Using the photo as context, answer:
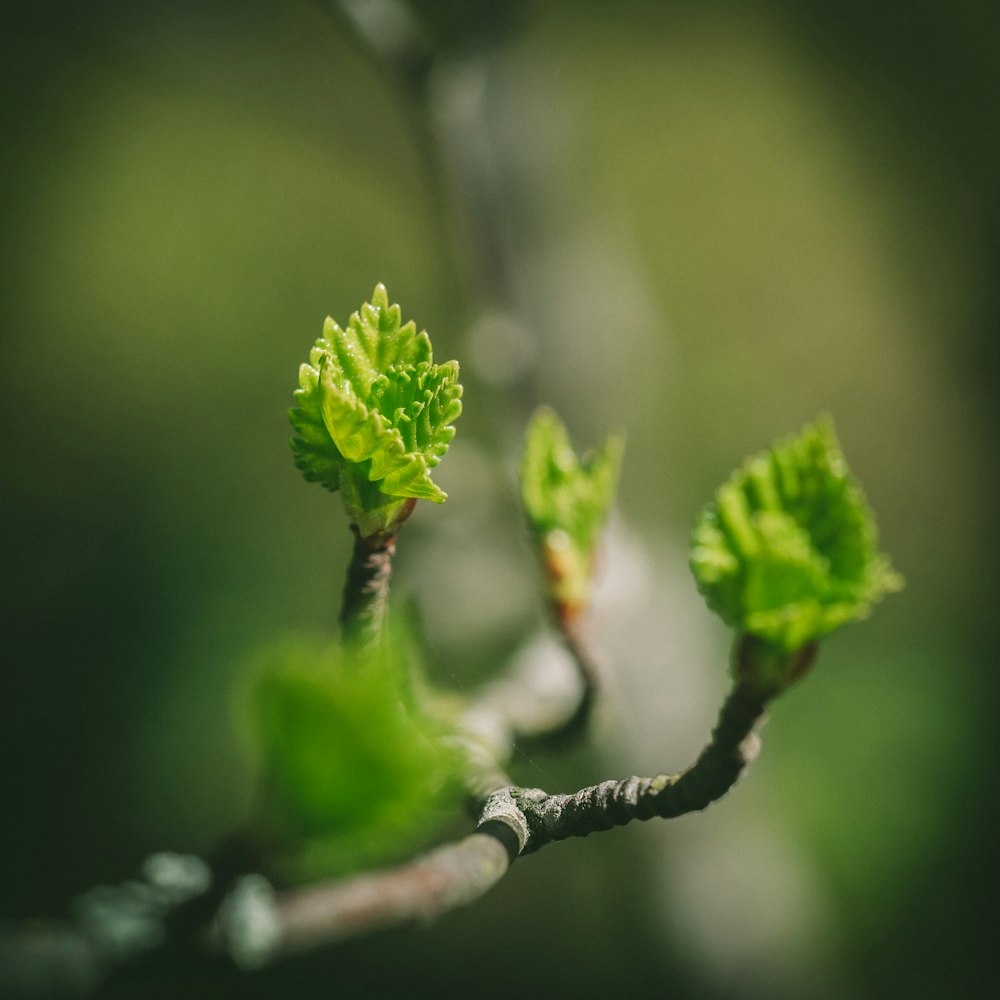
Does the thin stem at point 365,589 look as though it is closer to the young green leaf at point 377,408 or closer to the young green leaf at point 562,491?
the young green leaf at point 377,408

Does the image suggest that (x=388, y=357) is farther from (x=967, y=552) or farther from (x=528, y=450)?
(x=967, y=552)

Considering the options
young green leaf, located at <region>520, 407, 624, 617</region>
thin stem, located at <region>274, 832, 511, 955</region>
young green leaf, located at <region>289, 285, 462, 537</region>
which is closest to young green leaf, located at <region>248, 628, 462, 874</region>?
thin stem, located at <region>274, 832, 511, 955</region>

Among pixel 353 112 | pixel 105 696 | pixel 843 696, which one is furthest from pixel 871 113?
pixel 105 696

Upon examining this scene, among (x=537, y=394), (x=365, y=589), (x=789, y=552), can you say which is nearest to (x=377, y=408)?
(x=365, y=589)

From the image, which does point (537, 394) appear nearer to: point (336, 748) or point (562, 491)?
point (562, 491)

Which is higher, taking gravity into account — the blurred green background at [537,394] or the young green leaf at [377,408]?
the blurred green background at [537,394]

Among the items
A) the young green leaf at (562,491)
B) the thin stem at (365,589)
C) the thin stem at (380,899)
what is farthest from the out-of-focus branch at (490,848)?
the young green leaf at (562,491)
